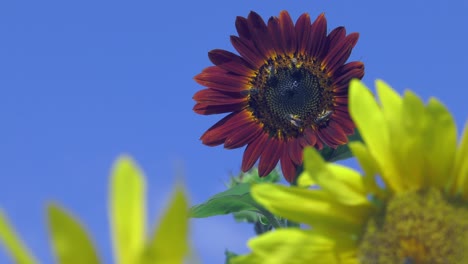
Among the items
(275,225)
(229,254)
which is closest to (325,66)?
(275,225)

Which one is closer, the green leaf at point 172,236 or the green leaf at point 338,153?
the green leaf at point 172,236

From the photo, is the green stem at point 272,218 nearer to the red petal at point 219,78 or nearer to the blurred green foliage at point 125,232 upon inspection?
the red petal at point 219,78

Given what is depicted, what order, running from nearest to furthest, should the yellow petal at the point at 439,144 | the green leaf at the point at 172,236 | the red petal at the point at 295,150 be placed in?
1. the green leaf at the point at 172,236
2. the yellow petal at the point at 439,144
3. the red petal at the point at 295,150

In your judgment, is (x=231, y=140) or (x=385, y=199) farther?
(x=231, y=140)

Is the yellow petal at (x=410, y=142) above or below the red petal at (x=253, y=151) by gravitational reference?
below

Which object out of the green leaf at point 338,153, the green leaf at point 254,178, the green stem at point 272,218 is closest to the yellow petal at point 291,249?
the green stem at point 272,218

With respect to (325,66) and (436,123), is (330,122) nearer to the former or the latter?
(325,66)

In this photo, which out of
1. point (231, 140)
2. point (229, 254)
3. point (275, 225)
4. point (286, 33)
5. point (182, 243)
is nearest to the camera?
point (182, 243)

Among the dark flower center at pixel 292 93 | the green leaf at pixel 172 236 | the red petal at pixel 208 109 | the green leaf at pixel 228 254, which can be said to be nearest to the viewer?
the green leaf at pixel 172 236
